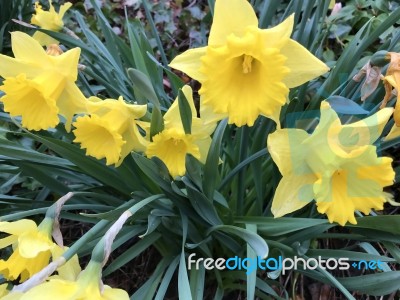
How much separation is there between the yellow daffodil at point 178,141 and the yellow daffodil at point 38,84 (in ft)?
0.64

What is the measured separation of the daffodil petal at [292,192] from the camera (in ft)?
3.38

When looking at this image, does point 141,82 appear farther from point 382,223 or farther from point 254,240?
point 382,223

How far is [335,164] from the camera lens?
36.7 inches

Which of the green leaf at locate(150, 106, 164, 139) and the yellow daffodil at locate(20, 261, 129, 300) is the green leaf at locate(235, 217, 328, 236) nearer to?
the green leaf at locate(150, 106, 164, 139)

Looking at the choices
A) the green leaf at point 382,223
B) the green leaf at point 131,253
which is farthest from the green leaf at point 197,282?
the green leaf at point 382,223

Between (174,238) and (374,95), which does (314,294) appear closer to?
(174,238)

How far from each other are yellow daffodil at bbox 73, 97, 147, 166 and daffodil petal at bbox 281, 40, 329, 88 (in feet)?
1.08

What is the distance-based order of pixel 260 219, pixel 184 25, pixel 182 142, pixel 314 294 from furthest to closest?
pixel 184 25, pixel 314 294, pixel 260 219, pixel 182 142

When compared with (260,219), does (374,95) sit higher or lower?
higher

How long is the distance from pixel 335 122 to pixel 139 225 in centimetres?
68

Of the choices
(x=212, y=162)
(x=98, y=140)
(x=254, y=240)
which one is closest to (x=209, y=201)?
(x=212, y=162)

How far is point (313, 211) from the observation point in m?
1.42

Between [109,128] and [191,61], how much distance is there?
224 mm

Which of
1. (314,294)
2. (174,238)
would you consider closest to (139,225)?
(174,238)
